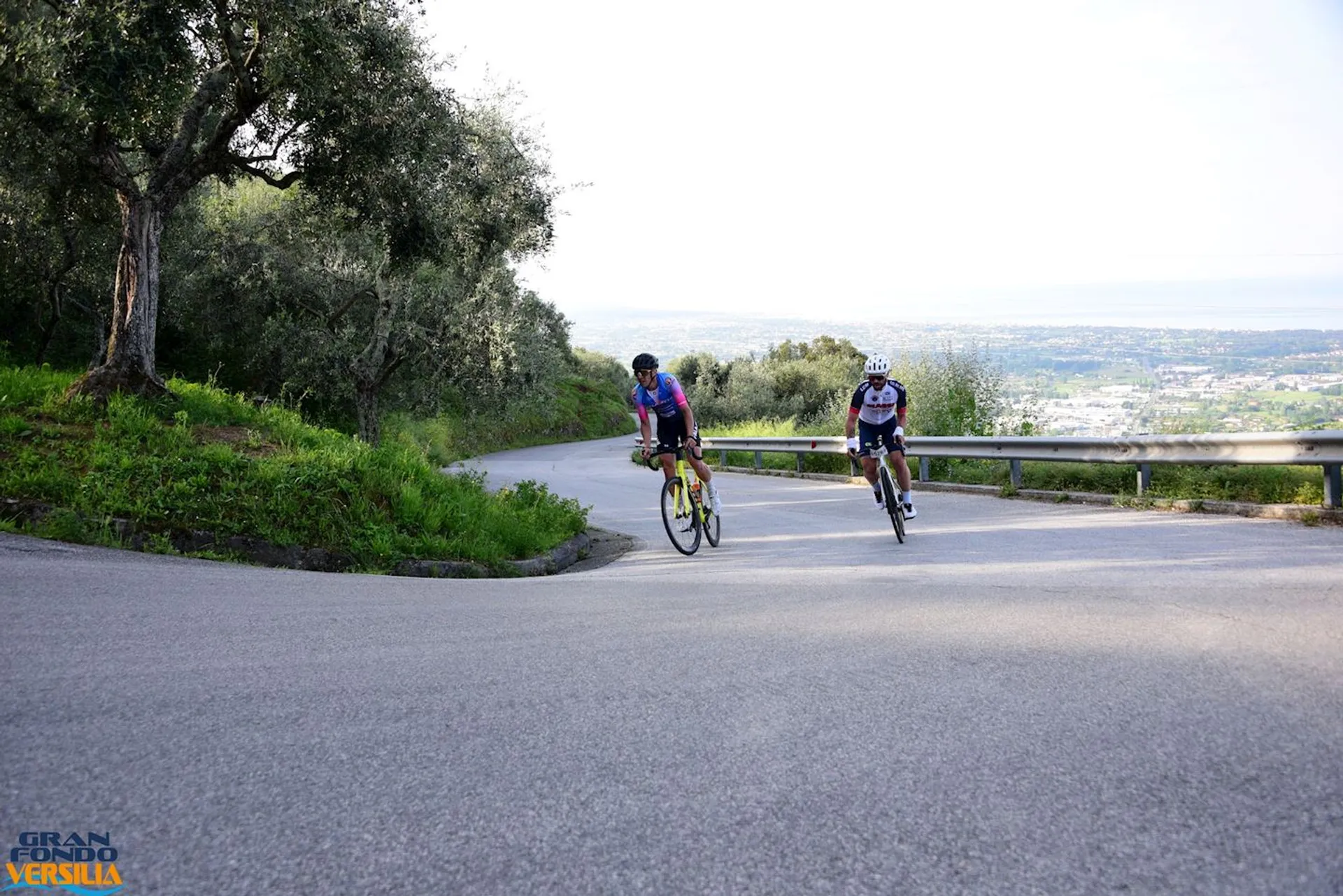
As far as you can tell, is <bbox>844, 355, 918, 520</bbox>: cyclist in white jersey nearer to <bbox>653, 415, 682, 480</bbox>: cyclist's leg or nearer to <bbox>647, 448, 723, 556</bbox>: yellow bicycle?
<bbox>647, 448, 723, 556</bbox>: yellow bicycle

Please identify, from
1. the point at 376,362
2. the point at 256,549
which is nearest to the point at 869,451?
the point at 256,549

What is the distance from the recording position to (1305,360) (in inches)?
699

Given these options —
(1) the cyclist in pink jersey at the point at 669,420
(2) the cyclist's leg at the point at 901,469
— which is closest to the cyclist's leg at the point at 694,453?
(1) the cyclist in pink jersey at the point at 669,420

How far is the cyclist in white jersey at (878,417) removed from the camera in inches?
439

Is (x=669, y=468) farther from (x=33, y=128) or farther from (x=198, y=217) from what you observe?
(x=198, y=217)

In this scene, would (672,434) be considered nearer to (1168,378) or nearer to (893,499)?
(893,499)

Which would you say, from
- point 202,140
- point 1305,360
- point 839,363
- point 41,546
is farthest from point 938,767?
point 839,363

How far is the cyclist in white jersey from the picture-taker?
11.1m

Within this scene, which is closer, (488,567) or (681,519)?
(488,567)

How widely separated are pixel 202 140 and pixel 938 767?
20.2 meters

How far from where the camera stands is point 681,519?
36.5 feet

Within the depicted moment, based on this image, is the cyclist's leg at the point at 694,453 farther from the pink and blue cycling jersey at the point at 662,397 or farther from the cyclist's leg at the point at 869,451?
the cyclist's leg at the point at 869,451

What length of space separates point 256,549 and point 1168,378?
16.3m

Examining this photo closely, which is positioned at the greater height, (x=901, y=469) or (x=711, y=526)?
(x=901, y=469)
